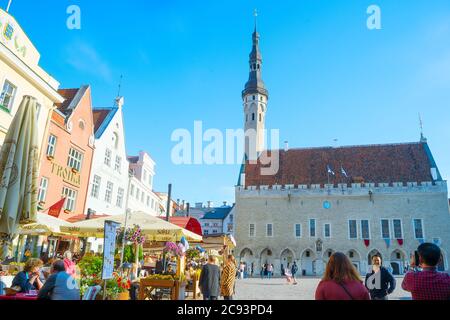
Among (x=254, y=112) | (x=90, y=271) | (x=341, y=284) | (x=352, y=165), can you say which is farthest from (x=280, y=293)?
(x=254, y=112)

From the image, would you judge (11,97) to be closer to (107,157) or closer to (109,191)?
(107,157)

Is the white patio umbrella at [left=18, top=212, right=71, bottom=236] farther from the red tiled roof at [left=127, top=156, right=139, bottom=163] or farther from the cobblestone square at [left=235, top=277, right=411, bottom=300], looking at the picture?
the red tiled roof at [left=127, top=156, right=139, bottom=163]

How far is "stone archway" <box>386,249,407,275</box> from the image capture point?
118ft

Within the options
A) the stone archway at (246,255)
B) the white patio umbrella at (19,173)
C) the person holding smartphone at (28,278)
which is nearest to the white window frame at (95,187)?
the person holding smartphone at (28,278)

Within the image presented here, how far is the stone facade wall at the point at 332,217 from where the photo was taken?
36781 mm

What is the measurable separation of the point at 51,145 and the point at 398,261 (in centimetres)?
3652

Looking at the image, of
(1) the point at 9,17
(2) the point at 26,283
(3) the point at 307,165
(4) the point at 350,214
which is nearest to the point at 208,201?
(3) the point at 307,165

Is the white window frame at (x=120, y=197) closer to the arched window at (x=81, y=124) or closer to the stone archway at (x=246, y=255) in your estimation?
the arched window at (x=81, y=124)

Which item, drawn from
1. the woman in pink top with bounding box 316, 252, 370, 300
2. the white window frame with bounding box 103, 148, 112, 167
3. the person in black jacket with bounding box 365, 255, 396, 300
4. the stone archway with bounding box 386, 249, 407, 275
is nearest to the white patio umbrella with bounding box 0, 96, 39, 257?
the woman in pink top with bounding box 316, 252, 370, 300

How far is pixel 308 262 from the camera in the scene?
38469 mm

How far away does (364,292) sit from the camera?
10.3ft

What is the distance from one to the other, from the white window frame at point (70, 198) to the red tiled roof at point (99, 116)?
6202 mm

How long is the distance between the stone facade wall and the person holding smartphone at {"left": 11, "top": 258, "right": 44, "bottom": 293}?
35.3 metres
